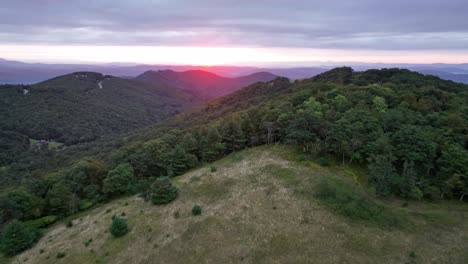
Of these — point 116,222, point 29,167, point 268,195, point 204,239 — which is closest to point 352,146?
point 268,195

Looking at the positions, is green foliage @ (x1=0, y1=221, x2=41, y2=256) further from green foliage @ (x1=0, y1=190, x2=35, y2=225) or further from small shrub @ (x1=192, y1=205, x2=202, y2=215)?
small shrub @ (x1=192, y1=205, x2=202, y2=215)

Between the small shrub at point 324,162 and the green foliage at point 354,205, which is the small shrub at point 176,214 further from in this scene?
the small shrub at point 324,162

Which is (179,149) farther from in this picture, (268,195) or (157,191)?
(268,195)

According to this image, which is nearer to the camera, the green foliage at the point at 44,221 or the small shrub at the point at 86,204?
the green foliage at the point at 44,221

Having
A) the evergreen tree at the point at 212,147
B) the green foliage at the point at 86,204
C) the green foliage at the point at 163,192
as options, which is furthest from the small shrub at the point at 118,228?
the evergreen tree at the point at 212,147

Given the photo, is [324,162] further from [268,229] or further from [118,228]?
[118,228]

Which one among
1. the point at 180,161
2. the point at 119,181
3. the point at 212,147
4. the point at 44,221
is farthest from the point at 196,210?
the point at 44,221
